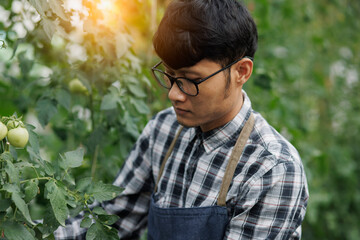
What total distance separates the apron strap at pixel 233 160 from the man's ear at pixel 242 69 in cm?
14

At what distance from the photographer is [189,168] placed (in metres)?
1.26

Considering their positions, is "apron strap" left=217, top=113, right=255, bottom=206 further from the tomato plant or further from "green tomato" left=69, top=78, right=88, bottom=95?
"green tomato" left=69, top=78, right=88, bottom=95

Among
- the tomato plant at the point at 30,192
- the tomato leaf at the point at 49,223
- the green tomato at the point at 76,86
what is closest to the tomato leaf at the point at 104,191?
the tomato plant at the point at 30,192

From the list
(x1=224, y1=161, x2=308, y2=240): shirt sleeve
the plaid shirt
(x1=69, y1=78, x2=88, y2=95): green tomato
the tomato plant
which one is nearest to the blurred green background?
(x1=69, y1=78, x2=88, y2=95): green tomato

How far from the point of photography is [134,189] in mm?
1400

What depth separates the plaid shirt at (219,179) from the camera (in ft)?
3.57

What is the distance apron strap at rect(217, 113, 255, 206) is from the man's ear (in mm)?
140

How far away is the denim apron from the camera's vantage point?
44.3 inches

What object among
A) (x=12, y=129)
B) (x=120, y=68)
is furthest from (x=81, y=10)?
(x=12, y=129)

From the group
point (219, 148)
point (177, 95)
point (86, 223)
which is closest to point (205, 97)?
point (177, 95)

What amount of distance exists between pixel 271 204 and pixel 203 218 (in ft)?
0.60

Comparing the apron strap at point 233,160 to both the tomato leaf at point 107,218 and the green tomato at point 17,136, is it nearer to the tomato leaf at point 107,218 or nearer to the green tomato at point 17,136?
the tomato leaf at point 107,218

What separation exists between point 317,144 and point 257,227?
2.30m

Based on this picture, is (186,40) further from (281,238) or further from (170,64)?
(281,238)
